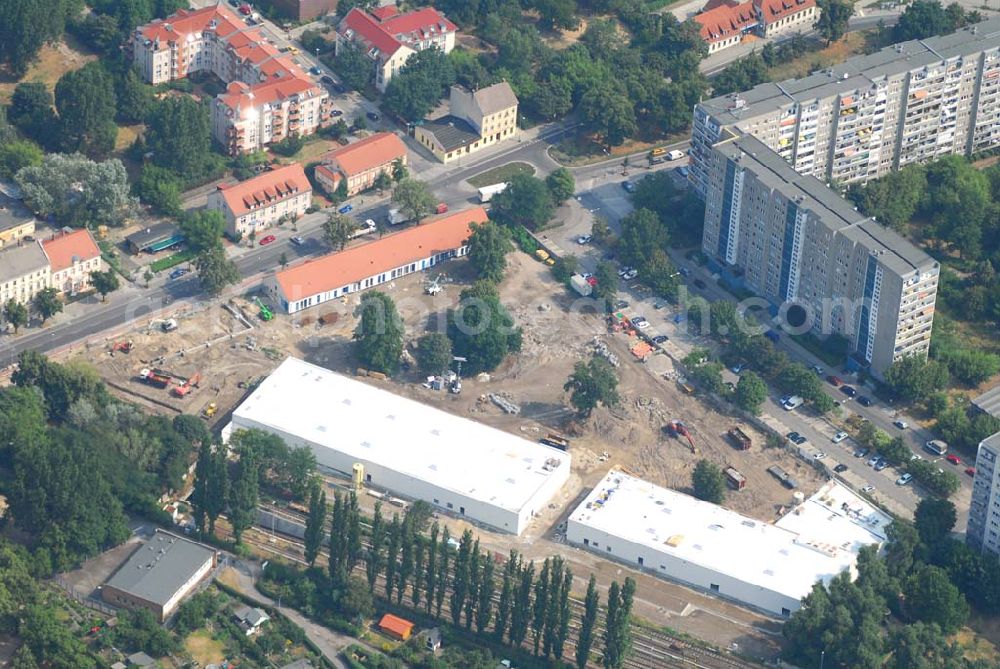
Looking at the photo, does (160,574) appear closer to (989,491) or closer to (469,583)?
(469,583)

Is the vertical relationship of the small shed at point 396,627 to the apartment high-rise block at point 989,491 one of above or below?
below

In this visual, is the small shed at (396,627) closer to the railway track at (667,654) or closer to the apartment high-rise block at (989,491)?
the railway track at (667,654)

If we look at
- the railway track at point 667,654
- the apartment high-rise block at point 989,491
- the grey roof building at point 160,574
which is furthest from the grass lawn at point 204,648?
the apartment high-rise block at point 989,491

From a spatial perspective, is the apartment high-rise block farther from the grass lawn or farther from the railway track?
the grass lawn

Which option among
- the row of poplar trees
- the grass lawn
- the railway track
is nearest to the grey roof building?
the grass lawn

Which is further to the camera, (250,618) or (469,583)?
(250,618)

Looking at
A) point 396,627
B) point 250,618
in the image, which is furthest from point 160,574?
point 396,627
